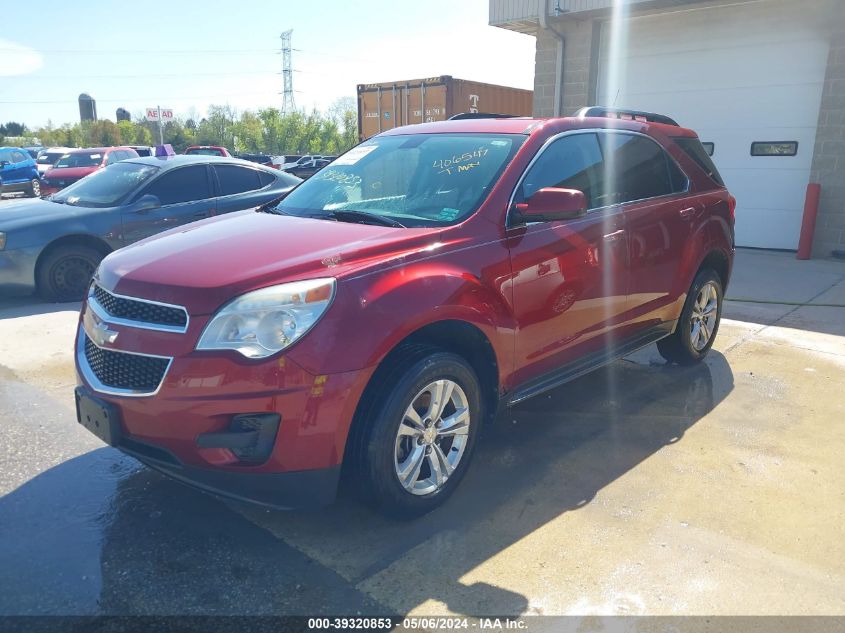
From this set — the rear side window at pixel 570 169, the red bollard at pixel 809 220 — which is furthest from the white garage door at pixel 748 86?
the rear side window at pixel 570 169

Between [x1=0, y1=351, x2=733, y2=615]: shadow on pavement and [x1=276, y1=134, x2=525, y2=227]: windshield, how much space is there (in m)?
1.41

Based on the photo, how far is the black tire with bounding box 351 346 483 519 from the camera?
111 inches

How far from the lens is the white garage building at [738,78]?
32.9 feet

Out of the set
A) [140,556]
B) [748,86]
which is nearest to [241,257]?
[140,556]

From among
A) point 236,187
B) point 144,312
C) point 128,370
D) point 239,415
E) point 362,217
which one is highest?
point 362,217

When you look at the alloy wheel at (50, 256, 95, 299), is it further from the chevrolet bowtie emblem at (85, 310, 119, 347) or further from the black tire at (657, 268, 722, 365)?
the black tire at (657, 268, 722, 365)

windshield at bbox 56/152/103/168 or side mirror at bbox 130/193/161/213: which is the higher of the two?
windshield at bbox 56/152/103/168

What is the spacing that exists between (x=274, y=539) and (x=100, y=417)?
0.90 m

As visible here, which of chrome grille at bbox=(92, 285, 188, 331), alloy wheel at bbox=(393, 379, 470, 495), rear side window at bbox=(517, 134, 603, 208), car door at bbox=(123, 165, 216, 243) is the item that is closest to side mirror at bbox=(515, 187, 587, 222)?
rear side window at bbox=(517, 134, 603, 208)

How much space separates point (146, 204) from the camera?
767cm

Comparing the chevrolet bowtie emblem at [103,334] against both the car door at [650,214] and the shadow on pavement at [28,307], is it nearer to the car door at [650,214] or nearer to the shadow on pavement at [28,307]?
the car door at [650,214]

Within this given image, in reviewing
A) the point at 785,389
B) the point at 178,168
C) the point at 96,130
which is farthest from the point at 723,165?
the point at 96,130

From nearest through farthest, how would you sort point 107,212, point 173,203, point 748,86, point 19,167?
point 107,212, point 173,203, point 748,86, point 19,167

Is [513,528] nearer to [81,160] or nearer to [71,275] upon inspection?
[71,275]
